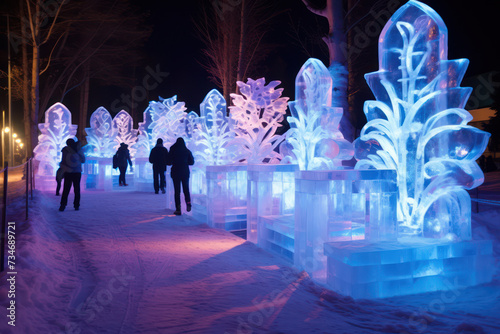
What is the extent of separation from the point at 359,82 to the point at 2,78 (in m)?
16.2

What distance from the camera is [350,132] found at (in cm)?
948

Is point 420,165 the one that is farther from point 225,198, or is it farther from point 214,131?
point 214,131

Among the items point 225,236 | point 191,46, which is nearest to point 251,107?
point 225,236

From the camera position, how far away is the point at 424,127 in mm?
4055

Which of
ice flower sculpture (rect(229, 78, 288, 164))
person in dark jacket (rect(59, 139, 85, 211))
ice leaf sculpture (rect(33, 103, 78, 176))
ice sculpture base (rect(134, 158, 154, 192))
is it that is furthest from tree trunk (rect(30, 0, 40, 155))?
ice flower sculpture (rect(229, 78, 288, 164))

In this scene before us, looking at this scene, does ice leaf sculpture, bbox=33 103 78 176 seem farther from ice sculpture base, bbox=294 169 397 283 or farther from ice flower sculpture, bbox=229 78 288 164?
ice sculpture base, bbox=294 169 397 283

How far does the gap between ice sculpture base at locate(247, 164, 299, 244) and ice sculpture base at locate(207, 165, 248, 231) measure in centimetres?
112

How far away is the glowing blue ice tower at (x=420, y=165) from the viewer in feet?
11.5

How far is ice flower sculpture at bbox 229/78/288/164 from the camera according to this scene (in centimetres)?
911

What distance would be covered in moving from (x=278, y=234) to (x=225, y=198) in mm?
2108

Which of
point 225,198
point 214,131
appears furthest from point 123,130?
point 225,198

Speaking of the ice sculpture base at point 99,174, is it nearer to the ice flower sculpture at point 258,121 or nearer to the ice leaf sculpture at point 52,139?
the ice leaf sculpture at point 52,139

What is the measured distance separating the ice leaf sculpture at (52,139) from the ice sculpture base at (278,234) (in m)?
12.8

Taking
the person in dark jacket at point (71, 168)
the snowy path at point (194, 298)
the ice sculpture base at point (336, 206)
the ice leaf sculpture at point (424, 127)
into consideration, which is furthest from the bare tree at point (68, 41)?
the ice sculpture base at point (336, 206)
